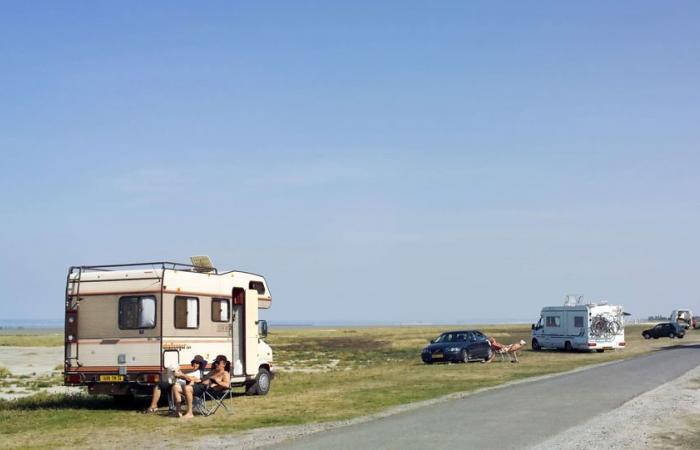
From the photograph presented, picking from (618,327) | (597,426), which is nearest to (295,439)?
(597,426)

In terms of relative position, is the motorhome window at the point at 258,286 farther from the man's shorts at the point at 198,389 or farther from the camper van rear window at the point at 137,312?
Answer: the man's shorts at the point at 198,389

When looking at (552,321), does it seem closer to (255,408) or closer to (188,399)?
(255,408)

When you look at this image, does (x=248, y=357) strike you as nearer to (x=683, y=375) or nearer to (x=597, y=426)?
(x=597, y=426)

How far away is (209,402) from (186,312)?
8.83 ft

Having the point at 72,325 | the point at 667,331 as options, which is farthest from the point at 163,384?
the point at 667,331

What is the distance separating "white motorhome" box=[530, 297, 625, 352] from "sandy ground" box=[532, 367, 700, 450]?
27.3 meters

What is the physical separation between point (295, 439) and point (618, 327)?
4038cm

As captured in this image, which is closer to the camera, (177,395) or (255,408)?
(177,395)

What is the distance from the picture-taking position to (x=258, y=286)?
23906 millimetres

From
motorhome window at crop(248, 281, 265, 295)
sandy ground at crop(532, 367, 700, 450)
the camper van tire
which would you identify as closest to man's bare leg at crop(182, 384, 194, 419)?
the camper van tire

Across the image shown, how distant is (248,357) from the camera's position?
74.6 ft

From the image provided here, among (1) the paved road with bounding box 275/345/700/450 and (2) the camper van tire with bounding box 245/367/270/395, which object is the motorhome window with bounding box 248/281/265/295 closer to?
(2) the camper van tire with bounding box 245/367/270/395

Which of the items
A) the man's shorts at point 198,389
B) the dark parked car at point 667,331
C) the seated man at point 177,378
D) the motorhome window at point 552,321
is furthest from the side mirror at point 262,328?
the dark parked car at point 667,331

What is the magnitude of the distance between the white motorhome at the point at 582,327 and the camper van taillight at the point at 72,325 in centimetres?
3585
